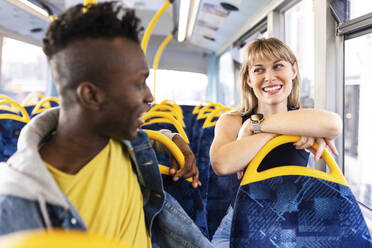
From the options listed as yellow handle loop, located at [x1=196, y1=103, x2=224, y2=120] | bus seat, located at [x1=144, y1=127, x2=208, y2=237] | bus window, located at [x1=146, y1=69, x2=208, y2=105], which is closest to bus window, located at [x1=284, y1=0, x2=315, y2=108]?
yellow handle loop, located at [x1=196, y1=103, x2=224, y2=120]

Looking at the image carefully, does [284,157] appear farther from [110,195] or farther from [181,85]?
[181,85]

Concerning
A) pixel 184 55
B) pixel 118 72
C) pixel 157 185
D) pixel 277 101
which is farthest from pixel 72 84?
pixel 184 55

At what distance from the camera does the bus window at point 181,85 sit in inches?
333

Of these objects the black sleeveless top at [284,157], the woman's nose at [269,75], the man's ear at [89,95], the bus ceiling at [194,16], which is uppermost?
the bus ceiling at [194,16]

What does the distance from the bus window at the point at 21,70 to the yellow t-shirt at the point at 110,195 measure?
4.23 metres

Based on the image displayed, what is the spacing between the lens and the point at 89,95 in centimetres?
69

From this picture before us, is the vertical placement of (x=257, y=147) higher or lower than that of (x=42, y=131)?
lower

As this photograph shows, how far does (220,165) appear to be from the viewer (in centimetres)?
120

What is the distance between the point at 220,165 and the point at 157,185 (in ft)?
1.25

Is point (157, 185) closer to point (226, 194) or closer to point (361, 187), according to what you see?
point (226, 194)

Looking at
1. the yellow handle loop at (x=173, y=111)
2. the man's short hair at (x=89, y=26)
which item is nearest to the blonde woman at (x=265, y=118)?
the man's short hair at (x=89, y=26)

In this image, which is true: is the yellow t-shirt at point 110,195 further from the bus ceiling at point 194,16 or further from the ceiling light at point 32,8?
the ceiling light at point 32,8

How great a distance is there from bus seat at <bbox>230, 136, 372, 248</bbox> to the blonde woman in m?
0.12

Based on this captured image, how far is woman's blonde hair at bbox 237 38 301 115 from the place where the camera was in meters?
1.40
